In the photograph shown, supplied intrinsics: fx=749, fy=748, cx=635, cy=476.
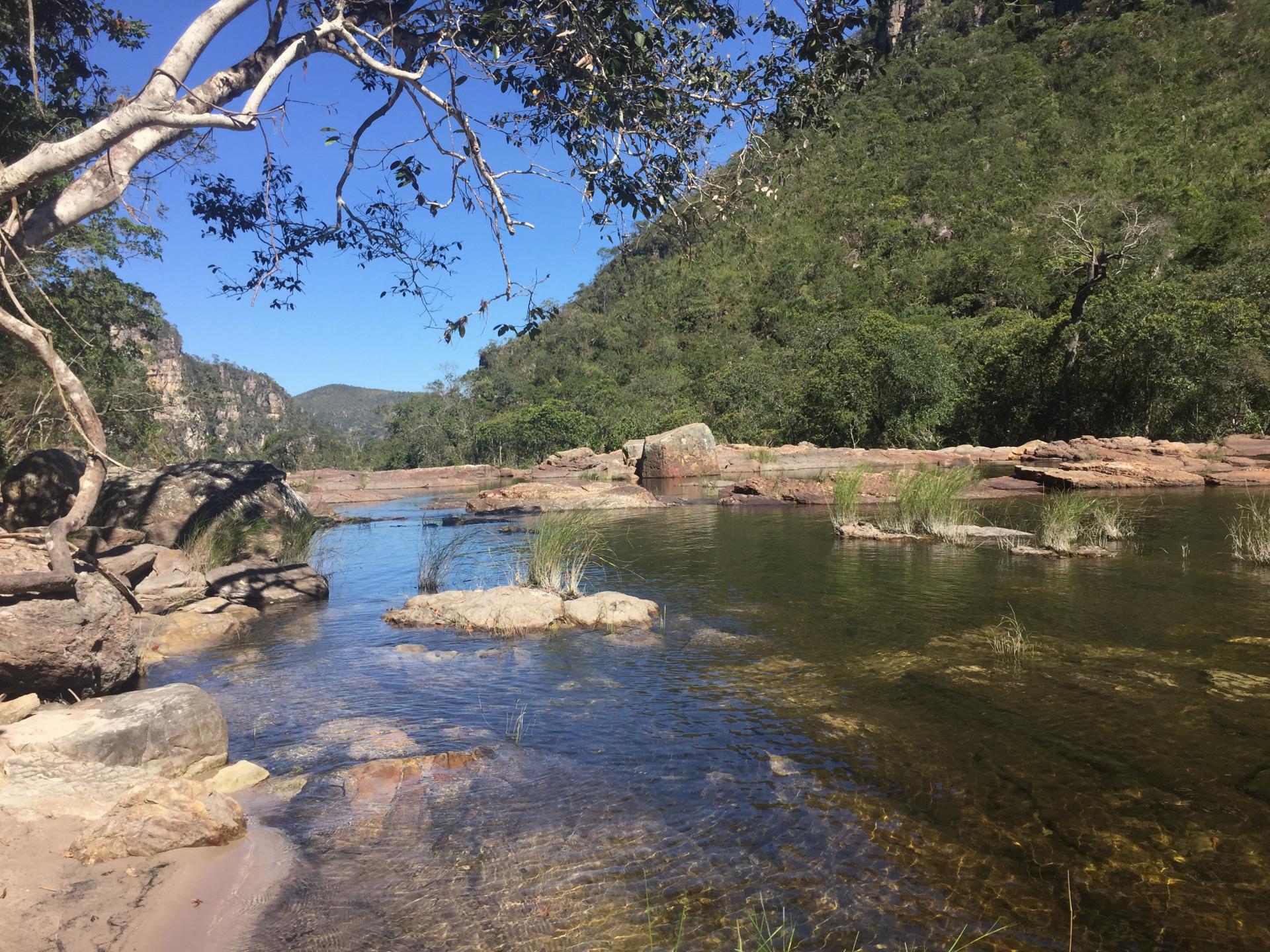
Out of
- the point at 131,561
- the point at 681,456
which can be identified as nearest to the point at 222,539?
the point at 131,561

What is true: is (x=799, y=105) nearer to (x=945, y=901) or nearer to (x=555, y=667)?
(x=555, y=667)

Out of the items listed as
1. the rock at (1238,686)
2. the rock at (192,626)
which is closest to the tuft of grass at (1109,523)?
the rock at (1238,686)

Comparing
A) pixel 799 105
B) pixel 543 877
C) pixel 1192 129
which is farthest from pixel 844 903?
pixel 1192 129

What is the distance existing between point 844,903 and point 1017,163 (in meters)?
63.6

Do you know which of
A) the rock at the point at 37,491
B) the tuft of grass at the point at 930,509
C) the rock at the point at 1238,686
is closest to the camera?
the rock at the point at 1238,686

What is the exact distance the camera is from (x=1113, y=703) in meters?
4.79

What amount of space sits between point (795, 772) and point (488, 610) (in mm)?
4360

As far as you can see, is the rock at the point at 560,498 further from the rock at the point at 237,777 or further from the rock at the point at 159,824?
the rock at the point at 159,824

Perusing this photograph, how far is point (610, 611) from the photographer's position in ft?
24.8

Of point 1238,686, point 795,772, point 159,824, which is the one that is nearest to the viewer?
point 159,824

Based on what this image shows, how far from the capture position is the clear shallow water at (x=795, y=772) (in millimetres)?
2857

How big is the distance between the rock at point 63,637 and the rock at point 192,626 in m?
1.64

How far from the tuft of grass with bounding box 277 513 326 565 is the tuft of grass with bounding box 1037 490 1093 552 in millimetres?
10613

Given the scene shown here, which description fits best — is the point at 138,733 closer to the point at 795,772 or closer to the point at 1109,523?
the point at 795,772
